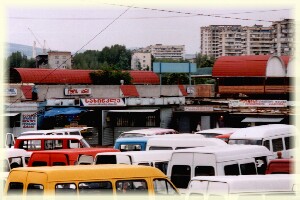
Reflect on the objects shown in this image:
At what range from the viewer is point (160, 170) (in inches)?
446

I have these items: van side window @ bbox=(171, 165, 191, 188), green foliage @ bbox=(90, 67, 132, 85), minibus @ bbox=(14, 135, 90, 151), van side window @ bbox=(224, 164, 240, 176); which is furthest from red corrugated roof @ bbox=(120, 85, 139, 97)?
van side window @ bbox=(171, 165, 191, 188)

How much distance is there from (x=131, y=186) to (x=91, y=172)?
0.66 metres

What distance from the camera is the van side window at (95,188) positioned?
308 inches

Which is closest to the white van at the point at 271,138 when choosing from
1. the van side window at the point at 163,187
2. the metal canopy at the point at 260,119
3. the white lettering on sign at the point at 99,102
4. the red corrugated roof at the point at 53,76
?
the van side window at the point at 163,187

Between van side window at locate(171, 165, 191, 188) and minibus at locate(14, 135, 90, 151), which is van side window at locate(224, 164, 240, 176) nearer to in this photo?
van side window at locate(171, 165, 191, 188)

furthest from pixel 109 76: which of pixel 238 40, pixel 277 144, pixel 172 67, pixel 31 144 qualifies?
pixel 238 40

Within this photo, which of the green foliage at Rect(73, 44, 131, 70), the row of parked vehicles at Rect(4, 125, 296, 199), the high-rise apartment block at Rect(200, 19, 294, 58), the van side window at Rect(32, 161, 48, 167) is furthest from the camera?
the high-rise apartment block at Rect(200, 19, 294, 58)

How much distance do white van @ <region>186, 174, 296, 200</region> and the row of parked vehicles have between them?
1cm

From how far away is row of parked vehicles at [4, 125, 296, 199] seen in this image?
789 centimetres

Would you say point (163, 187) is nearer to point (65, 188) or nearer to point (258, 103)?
point (65, 188)

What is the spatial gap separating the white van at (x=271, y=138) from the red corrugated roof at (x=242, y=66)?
23.7 m

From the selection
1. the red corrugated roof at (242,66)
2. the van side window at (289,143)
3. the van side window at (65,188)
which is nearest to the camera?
the van side window at (65,188)

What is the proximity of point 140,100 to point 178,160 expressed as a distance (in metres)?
19.7

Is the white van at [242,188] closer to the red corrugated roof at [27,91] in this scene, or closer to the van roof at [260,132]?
the van roof at [260,132]
